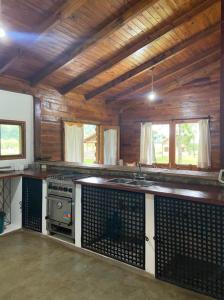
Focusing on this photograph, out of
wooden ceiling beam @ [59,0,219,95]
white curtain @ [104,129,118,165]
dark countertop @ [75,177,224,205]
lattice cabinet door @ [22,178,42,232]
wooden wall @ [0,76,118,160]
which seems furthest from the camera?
white curtain @ [104,129,118,165]

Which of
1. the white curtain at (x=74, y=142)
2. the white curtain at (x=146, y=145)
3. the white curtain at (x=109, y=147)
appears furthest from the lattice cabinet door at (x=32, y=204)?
the white curtain at (x=146, y=145)

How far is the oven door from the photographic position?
3221 mm

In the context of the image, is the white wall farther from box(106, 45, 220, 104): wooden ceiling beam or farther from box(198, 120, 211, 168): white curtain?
box(198, 120, 211, 168): white curtain

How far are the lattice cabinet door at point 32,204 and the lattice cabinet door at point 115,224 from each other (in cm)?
93

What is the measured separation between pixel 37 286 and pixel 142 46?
12.7ft

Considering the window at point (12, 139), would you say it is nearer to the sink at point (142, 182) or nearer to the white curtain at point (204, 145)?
the sink at point (142, 182)

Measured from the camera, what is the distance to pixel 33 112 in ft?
14.9

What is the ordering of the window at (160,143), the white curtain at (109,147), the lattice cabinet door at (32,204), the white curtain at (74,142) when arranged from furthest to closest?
the white curtain at (109,147) → the window at (160,143) → the white curtain at (74,142) → the lattice cabinet door at (32,204)

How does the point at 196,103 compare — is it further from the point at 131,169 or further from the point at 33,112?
the point at 33,112

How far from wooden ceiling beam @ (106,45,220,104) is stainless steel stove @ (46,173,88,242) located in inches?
140

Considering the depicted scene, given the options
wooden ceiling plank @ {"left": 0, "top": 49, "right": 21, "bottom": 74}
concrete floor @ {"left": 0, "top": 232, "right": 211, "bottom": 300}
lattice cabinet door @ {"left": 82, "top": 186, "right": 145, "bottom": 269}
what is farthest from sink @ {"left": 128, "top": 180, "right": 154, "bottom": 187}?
wooden ceiling plank @ {"left": 0, "top": 49, "right": 21, "bottom": 74}

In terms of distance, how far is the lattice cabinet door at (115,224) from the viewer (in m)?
2.62

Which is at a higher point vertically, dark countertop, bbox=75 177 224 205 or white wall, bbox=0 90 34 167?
white wall, bbox=0 90 34 167

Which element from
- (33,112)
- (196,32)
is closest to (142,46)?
(196,32)
